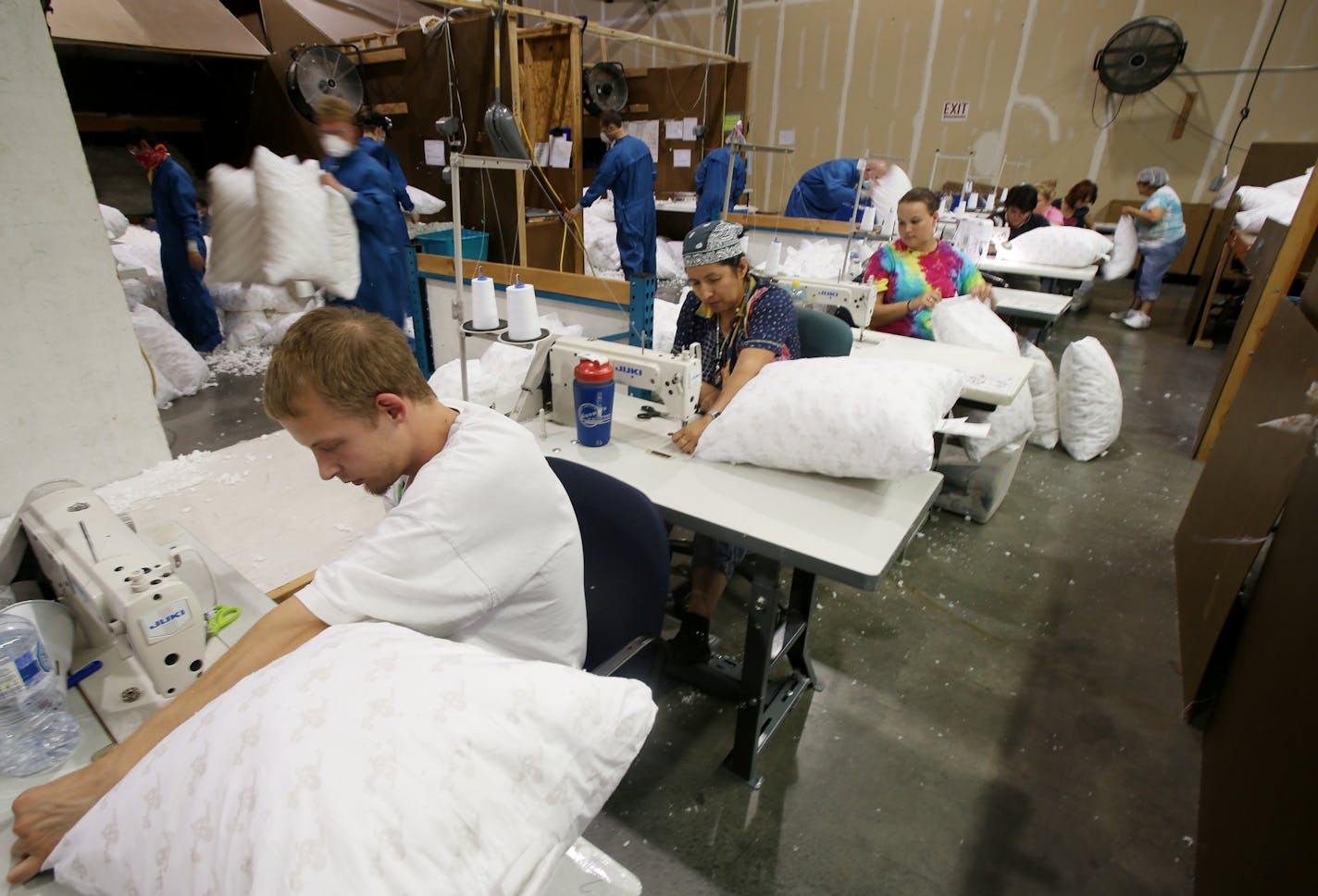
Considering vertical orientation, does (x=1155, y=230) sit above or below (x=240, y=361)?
above

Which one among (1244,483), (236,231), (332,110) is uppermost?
(332,110)

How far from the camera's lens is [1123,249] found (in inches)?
247

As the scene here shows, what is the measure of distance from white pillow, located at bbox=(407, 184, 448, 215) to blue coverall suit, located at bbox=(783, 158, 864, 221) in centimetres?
288

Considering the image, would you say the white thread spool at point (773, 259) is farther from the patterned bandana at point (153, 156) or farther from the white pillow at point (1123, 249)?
the white pillow at point (1123, 249)

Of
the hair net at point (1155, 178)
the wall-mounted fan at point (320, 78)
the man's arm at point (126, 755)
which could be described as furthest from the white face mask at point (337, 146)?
the hair net at point (1155, 178)

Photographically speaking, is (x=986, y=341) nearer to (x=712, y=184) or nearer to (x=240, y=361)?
(x=712, y=184)

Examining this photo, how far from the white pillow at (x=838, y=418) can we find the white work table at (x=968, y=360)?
20.7 inches

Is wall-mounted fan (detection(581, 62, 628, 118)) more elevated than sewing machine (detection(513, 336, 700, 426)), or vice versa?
wall-mounted fan (detection(581, 62, 628, 118))

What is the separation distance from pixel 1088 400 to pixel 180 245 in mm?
5269

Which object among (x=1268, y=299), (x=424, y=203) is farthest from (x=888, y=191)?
(x=424, y=203)

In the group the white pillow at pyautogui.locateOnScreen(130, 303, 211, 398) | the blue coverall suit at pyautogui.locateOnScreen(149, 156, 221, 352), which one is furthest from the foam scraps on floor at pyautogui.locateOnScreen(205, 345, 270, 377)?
the white pillow at pyautogui.locateOnScreen(130, 303, 211, 398)

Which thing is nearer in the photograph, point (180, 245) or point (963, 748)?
point (963, 748)

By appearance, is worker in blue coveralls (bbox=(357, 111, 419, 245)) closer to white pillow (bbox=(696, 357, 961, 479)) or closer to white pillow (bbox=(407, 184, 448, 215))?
white pillow (bbox=(407, 184, 448, 215))

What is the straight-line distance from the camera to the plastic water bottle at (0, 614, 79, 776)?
0.78 metres
